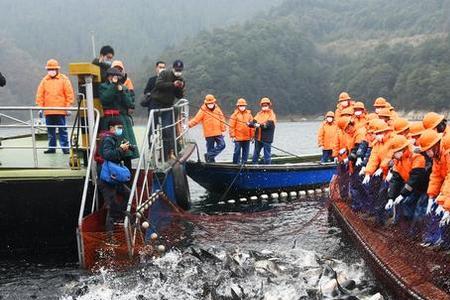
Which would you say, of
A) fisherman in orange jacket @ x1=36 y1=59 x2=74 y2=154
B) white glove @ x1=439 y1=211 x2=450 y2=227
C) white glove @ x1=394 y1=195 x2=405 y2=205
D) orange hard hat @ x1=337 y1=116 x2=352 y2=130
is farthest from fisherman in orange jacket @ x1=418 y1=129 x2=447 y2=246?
fisherman in orange jacket @ x1=36 y1=59 x2=74 y2=154

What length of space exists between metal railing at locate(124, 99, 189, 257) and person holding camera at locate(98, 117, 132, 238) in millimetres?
207

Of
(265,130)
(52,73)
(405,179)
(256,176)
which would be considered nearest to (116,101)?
(52,73)

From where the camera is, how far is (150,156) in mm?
9602

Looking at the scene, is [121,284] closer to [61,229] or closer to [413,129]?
[61,229]

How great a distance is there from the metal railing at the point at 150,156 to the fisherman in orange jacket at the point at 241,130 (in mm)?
3215

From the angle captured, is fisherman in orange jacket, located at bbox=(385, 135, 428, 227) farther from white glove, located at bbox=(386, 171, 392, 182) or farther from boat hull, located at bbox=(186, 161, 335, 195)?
boat hull, located at bbox=(186, 161, 335, 195)

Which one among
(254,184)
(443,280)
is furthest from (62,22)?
(443,280)

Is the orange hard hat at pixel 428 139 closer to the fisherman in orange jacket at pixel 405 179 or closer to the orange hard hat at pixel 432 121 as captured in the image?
the orange hard hat at pixel 432 121

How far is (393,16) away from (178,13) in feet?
205

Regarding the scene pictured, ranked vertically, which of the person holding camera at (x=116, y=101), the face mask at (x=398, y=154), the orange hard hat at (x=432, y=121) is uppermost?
the person holding camera at (x=116, y=101)

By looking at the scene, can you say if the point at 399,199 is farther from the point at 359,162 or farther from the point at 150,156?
the point at 150,156

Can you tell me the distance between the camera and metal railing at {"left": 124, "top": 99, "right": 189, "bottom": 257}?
27.0 feet

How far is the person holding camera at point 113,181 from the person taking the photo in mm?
8297

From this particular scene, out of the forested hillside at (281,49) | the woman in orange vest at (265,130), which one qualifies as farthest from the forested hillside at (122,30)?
the woman in orange vest at (265,130)
